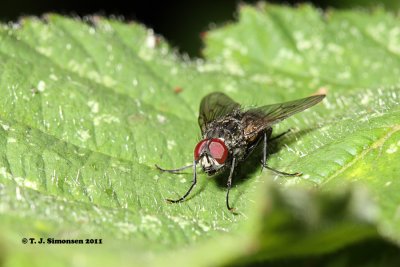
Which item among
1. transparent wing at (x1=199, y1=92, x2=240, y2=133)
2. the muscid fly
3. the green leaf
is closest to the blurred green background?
the green leaf

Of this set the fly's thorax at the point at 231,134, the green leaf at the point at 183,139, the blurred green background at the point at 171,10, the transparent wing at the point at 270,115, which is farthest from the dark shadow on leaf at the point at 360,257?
the blurred green background at the point at 171,10

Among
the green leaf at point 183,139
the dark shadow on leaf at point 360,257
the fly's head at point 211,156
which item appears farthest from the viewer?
the fly's head at point 211,156

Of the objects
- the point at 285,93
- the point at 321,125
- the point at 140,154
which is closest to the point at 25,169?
the point at 140,154

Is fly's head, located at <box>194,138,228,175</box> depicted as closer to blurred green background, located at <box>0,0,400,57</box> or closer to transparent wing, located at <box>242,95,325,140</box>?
transparent wing, located at <box>242,95,325,140</box>

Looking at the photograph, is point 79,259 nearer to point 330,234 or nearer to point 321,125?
point 330,234

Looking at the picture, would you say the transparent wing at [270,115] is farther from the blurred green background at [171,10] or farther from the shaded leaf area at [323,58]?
the blurred green background at [171,10]
